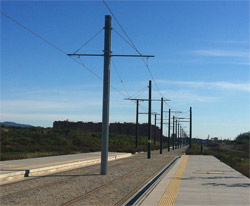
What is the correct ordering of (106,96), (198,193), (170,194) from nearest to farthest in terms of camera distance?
(170,194) < (198,193) < (106,96)

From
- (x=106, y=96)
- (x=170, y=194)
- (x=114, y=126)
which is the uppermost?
(x=114, y=126)

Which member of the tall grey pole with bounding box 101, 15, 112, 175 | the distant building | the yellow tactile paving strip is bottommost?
the yellow tactile paving strip

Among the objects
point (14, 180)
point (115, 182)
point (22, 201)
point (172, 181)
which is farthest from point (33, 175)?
point (22, 201)

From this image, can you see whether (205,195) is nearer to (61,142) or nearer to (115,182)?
(115,182)

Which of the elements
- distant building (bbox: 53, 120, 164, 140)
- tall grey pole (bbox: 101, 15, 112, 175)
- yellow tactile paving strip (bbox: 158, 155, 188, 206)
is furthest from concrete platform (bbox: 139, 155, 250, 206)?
distant building (bbox: 53, 120, 164, 140)

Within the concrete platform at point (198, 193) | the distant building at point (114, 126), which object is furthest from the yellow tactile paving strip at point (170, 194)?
the distant building at point (114, 126)

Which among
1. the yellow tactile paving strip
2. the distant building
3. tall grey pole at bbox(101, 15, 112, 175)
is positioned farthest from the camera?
the distant building

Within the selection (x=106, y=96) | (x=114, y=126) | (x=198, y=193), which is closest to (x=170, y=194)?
(x=198, y=193)

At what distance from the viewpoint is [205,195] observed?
43.1 ft

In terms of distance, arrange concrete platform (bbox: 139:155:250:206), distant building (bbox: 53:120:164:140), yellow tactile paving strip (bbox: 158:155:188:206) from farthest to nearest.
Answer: distant building (bbox: 53:120:164:140)
concrete platform (bbox: 139:155:250:206)
yellow tactile paving strip (bbox: 158:155:188:206)

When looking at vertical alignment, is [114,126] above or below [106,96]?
above

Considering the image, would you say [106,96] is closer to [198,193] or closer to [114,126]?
[198,193]

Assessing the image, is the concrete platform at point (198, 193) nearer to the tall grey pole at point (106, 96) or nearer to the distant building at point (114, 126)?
the tall grey pole at point (106, 96)

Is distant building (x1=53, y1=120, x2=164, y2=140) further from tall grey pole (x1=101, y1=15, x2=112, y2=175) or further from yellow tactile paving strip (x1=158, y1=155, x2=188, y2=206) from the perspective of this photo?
yellow tactile paving strip (x1=158, y1=155, x2=188, y2=206)
